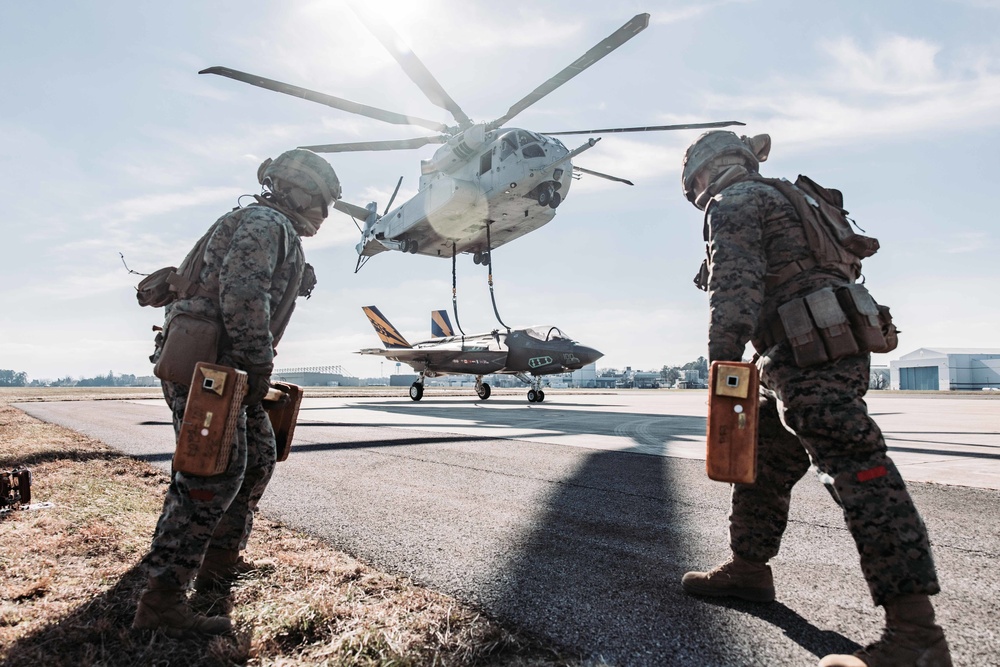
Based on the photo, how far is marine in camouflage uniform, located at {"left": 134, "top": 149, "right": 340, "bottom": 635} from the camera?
2182 millimetres

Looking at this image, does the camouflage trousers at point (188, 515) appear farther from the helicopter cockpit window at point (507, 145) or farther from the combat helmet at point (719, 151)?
the helicopter cockpit window at point (507, 145)

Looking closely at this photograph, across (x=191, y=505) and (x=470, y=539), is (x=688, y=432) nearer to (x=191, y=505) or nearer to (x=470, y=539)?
(x=470, y=539)

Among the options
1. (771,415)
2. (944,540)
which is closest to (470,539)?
(771,415)

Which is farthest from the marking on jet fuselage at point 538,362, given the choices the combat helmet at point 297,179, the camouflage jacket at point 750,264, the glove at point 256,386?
the glove at point 256,386

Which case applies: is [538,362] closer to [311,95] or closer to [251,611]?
[311,95]

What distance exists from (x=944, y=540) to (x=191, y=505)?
423cm

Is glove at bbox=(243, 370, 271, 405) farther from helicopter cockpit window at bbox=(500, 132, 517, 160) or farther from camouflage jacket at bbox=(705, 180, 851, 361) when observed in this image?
helicopter cockpit window at bbox=(500, 132, 517, 160)

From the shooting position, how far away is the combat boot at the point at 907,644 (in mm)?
1730

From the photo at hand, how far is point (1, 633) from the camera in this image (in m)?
2.01

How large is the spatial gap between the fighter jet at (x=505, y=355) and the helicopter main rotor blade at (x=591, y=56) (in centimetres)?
889

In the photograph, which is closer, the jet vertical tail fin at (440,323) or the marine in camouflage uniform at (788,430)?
the marine in camouflage uniform at (788,430)

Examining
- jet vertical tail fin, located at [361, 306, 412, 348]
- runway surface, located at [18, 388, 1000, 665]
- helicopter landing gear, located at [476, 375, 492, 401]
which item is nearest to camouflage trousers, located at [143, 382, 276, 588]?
runway surface, located at [18, 388, 1000, 665]

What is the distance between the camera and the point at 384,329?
29312 millimetres

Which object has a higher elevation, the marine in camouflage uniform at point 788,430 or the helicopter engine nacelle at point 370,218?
the helicopter engine nacelle at point 370,218
